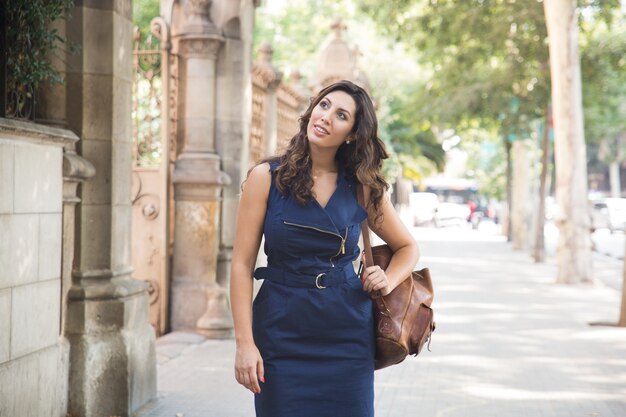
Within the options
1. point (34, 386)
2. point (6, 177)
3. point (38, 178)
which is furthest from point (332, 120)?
point (34, 386)

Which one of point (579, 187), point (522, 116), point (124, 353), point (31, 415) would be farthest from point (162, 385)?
point (522, 116)

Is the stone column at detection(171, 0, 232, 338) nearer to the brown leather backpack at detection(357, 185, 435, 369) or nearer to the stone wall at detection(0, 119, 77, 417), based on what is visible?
the stone wall at detection(0, 119, 77, 417)

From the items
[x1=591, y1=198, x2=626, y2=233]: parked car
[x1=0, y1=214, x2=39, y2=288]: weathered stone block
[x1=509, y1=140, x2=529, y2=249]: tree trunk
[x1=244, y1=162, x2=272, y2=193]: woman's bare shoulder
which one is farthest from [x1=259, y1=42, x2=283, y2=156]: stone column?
[x1=591, y1=198, x2=626, y2=233]: parked car

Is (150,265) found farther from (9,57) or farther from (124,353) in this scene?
(9,57)

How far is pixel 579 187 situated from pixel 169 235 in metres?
9.82

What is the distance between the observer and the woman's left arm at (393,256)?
3.73m

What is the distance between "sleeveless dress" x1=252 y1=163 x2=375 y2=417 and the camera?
3.63 m

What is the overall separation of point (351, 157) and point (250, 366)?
2.84 feet

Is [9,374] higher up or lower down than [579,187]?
lower down

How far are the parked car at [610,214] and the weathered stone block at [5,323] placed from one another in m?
41.4

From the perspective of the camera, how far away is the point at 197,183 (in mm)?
10828

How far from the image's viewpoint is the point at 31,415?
567cm

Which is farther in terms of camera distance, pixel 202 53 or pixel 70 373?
pixel 202 53

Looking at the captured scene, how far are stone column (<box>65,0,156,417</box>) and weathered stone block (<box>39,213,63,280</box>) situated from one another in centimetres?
56
